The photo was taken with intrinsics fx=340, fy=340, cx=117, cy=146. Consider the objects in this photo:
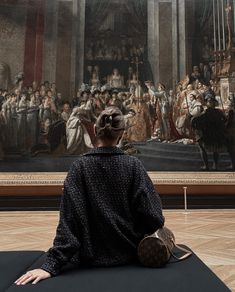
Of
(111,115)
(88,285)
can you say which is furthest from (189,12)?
(88,285)

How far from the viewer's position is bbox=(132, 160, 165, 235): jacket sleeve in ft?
8.00

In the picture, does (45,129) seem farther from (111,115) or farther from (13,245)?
(111,115)

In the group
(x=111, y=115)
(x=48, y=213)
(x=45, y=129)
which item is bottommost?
(x=48, y=213)

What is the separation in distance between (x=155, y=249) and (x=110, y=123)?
944 mm

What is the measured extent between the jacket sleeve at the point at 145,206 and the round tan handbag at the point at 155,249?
80 millimetres

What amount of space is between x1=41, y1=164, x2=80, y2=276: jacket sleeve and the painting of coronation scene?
10025mm

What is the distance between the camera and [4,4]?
12945 millimetres

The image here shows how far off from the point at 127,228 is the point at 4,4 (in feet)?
42.1

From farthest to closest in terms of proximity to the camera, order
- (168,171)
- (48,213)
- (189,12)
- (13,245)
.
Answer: (189,12)
(168,171)
(48,213)
(13,245)

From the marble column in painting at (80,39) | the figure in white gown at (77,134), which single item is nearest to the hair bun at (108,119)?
the figure in white gown at (77,134)

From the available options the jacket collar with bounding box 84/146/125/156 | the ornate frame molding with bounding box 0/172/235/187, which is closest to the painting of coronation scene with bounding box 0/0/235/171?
the ornate frame molding with bounding box 0/172/235/187

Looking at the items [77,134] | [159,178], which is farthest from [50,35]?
[159,178]

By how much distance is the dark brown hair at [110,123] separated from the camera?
2459 mm

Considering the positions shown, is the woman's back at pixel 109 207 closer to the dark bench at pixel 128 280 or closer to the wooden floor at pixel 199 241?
the dark bench at pixel 128 280
